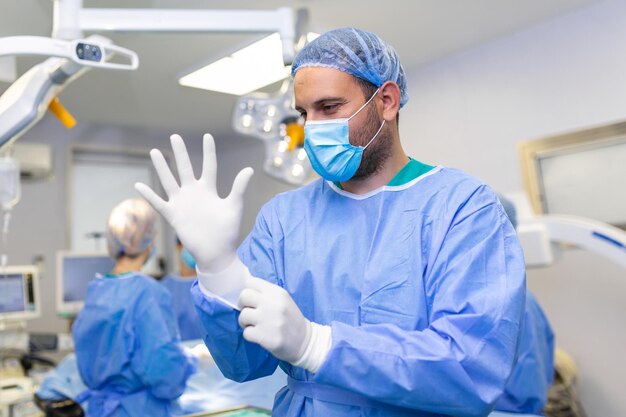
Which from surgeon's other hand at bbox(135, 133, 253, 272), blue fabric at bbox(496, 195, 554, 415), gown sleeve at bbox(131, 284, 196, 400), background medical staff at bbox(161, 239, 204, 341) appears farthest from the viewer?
background medical staff at bbox(161, 239, 204, 341)

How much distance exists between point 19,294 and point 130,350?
1.74 m

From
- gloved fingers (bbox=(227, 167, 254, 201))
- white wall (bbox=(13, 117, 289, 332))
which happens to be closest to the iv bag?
white wall (bbox=(13, 117, 289, 332))

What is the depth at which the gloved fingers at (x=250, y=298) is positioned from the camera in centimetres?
86

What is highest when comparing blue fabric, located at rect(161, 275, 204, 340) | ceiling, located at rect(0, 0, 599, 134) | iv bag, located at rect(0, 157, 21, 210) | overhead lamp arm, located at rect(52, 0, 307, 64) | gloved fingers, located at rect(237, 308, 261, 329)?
ceiling, located at rect(0, 0, 599, 134)

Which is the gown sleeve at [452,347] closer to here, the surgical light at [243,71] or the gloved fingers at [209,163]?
the gloved fingers at [209,163]

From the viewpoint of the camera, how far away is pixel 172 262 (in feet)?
18.6

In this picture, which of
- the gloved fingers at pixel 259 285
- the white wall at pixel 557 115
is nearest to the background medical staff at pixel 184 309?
the white wall at pixel 557 115

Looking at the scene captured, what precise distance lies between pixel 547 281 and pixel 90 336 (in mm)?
2367

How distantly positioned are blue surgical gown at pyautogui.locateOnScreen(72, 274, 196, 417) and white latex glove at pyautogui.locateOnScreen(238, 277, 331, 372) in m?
1.26

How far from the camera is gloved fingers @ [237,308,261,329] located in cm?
85

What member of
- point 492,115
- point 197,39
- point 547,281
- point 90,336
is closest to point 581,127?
point 492,115

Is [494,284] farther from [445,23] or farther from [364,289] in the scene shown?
[445,23]

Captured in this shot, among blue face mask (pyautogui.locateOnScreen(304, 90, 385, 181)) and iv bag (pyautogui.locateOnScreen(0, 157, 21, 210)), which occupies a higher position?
iv bag (pyautogui.locateOnScreen(0, 157, 21, 210))

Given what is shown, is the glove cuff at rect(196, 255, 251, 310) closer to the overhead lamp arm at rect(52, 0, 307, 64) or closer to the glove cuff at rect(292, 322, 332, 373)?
the glove cuff at rect(292, 322, 332, 373)
